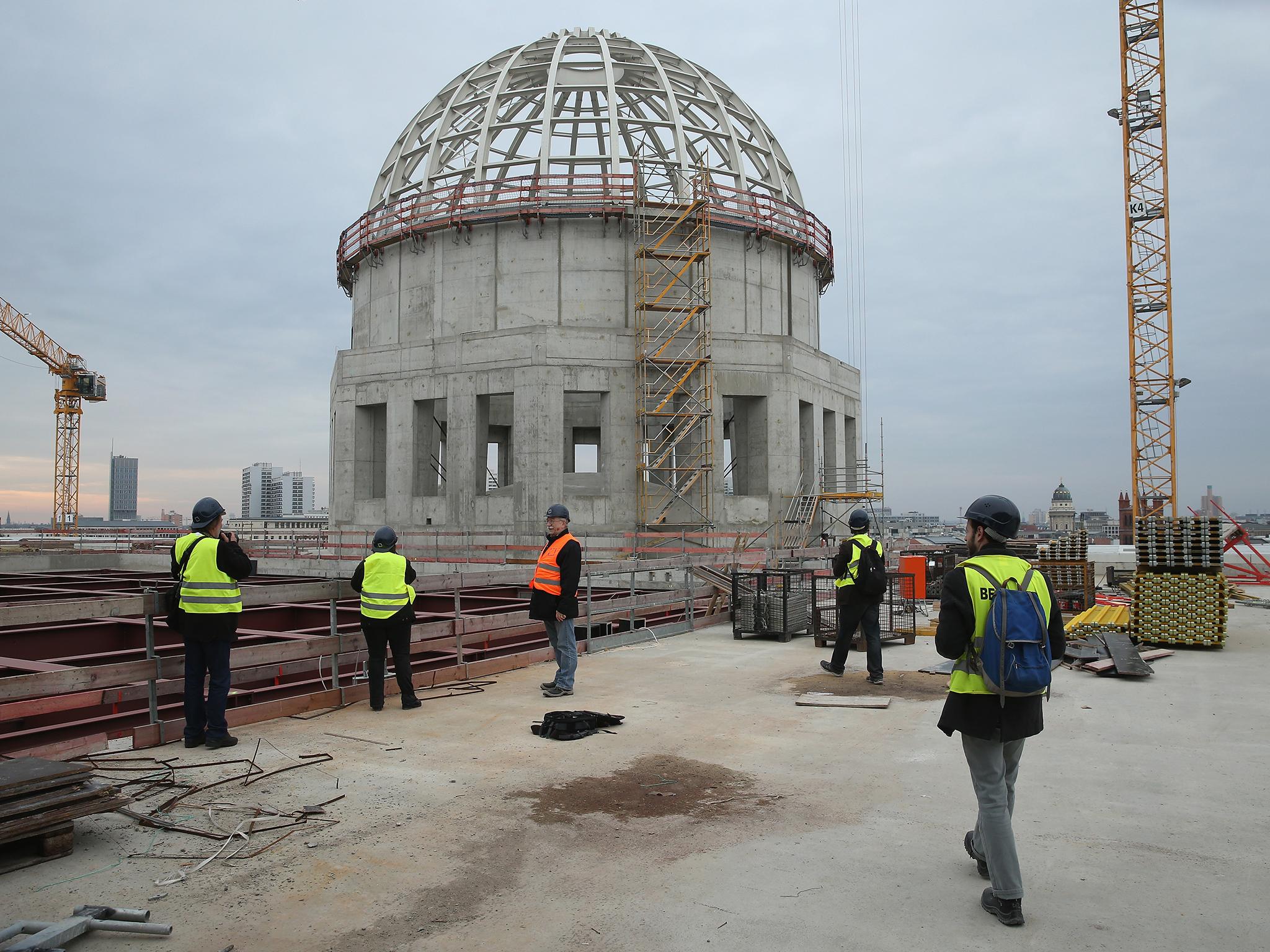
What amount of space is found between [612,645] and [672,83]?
27192 mm

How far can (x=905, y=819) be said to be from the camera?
5.20m

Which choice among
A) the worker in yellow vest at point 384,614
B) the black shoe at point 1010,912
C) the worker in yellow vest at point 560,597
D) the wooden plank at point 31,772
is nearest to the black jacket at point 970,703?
the black shoe at point 1010,912

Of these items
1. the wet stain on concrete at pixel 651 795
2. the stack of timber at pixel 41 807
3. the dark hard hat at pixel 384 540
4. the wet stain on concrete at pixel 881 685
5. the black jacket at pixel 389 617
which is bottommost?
the wet stain on concrete at pixel 881 685

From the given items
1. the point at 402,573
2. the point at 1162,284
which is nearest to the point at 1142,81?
the point at 1162,284

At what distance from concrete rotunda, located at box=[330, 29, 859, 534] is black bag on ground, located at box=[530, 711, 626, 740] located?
20048 millimetres

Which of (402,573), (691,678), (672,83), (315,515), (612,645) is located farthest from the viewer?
(315,515)

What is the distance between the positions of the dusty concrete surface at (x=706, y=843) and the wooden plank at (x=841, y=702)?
465 millimetres

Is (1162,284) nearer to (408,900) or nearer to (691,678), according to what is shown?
(691,678)

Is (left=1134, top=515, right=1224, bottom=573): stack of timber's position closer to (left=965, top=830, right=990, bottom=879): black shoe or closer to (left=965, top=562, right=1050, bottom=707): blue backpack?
(left=965, top=830, right=990, bottom=879): black shoe

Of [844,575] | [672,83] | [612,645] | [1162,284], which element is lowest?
[612,645]

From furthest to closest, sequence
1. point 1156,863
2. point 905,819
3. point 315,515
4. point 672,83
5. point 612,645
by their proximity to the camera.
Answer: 1. point 315,515
2. point 672,83
3. point 612,645
4. point 905,819
5. point 1156,863

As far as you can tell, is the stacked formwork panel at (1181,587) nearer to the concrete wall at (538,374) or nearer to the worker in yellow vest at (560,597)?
the worker in yellow vest at (560,597)

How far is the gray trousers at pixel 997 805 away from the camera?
12.7 feet

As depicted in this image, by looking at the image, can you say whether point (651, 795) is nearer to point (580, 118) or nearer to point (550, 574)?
point (550, 574)
